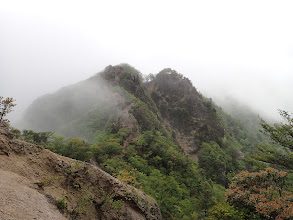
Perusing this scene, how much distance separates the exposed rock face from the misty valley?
6cm

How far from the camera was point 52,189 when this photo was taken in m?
10.1

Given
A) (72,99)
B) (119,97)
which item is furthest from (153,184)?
(72,99)

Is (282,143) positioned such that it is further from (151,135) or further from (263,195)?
(151,135)

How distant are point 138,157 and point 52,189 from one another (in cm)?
1840

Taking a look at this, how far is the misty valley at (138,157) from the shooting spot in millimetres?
10727

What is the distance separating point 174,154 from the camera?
31688 mm

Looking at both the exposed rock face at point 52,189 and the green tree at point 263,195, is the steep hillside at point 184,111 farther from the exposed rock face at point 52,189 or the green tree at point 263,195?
the exposed rock face at point 52,189

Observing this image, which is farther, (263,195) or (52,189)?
(263,195)

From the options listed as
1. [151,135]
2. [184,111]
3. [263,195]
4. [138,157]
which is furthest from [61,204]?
[184,111]

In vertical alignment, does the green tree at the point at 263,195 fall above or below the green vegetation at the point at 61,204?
above

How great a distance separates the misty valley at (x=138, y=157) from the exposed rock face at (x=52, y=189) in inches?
2.2

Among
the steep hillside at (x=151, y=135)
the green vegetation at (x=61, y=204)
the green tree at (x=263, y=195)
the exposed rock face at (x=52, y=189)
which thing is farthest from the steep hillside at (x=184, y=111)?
the green vegetation at (x=61, y=204)

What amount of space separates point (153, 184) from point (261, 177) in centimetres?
1211

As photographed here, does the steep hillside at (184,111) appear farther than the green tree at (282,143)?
Yes
